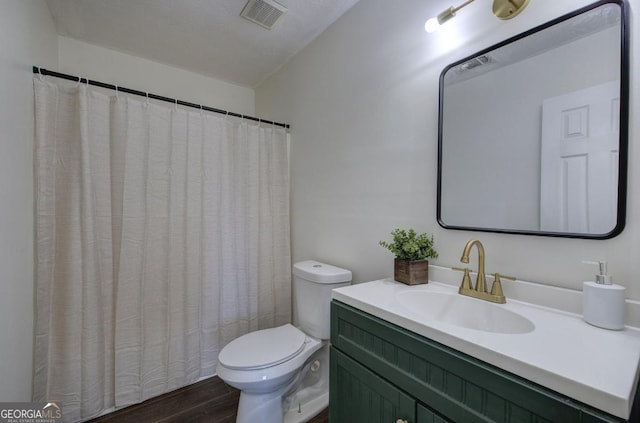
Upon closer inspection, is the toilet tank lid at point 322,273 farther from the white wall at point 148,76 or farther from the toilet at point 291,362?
the white wall at point 148,76

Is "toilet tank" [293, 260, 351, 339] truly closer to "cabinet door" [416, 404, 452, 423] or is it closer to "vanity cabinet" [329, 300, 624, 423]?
"vanity cabinet" [329, 300, 624, 423]

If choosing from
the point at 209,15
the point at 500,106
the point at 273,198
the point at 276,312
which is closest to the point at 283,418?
the point at 276,312

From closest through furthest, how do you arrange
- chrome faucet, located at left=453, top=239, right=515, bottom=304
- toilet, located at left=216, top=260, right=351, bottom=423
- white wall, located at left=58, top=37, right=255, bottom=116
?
chrome faucet, located at left=453, top=239, right=515, bottom=304 < toilet, located at left=216, top=260, right=351, bottom=423 < white wall, located at left=58, top=37, right=255, bottom=116

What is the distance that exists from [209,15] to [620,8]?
195 centimetres

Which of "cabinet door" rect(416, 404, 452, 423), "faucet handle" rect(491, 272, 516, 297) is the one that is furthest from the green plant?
"cabinet door" rect(416, 404, 452, 423)

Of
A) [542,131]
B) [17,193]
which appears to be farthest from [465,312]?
[17,193]

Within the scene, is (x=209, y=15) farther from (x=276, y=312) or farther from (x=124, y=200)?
(x=276, y=312)

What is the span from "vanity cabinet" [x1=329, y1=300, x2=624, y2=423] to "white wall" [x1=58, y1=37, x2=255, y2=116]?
2323 millimetres

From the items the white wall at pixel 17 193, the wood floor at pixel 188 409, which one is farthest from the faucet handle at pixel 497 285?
the white wall at pixel 17 193

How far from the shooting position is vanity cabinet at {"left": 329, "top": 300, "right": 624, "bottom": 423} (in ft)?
1.83

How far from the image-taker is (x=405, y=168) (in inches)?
53.3

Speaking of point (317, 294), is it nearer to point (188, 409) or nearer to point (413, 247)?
point (413, 247)

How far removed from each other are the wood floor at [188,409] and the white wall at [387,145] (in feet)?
3.36

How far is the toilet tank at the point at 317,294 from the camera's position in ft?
5.05
